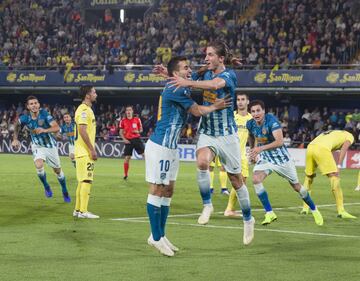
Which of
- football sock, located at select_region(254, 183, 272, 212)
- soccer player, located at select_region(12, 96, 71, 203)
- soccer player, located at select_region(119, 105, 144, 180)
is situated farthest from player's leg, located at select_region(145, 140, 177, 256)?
soccer player, located at select_region(119, 105, 144, 180)

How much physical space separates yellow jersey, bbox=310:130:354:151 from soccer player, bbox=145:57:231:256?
5693 mm

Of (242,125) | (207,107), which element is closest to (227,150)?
(207,107)

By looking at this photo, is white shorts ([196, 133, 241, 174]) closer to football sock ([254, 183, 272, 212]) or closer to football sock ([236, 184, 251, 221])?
football sock ([236, 184, 251, 221])

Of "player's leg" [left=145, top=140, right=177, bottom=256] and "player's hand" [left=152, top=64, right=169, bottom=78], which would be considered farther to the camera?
"player's hand" [left=152, top=64, right=169, bottom=78]

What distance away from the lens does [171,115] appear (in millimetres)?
10180

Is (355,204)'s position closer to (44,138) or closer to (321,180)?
(44,138)

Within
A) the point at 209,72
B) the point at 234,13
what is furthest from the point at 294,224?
the point at 234,13

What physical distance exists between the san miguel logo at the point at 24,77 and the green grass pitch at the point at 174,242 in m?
30.2

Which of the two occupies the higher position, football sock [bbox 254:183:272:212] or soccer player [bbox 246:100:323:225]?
soccer player [bbox 246:100:323:225]

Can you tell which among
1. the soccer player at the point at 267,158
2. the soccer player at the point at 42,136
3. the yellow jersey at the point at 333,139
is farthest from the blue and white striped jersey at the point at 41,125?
the yellow jersey at the point at 333,139

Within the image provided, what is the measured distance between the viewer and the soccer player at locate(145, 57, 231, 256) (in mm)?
10047

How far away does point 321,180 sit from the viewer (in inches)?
1076

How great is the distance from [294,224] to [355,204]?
4888 mm

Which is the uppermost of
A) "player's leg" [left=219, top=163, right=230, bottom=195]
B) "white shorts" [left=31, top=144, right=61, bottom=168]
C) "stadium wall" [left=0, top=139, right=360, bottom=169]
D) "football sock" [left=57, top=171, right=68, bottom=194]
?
"white shorts" [left=31, top=144, right=61, bottom=168]
